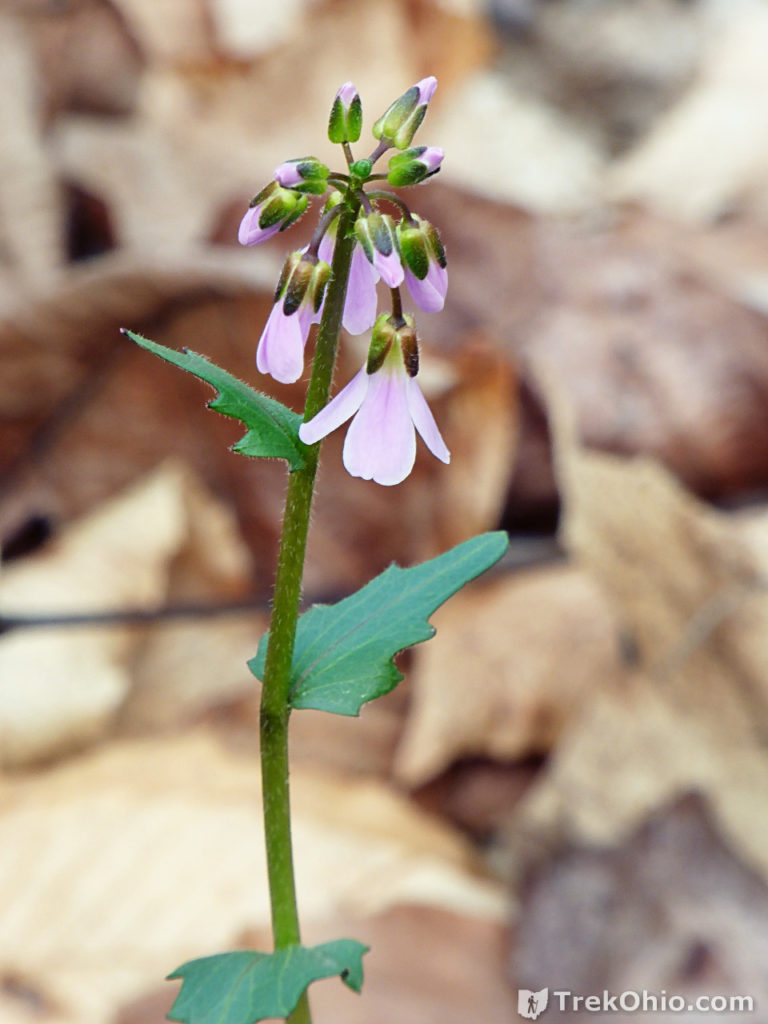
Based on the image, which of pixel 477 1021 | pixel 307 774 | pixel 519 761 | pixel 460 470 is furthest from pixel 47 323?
pixel 477 1021

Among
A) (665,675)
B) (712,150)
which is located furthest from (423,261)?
(712,150)

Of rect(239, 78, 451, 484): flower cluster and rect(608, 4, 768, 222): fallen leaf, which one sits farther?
rect(608, 4, 768, 222): fallen leaf

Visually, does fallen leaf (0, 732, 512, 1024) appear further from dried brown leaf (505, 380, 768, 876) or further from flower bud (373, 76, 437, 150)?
flower bud (373, 76, 437, 150)

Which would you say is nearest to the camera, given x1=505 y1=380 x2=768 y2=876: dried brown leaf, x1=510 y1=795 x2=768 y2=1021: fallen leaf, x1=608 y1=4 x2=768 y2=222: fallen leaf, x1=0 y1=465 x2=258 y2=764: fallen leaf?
x1=510 y1=795 x2=768 y2=1021: fallen leaf

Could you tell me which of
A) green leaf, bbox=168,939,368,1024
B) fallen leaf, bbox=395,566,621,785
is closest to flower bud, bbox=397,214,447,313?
green leaf, bbox=168,939,368,1024

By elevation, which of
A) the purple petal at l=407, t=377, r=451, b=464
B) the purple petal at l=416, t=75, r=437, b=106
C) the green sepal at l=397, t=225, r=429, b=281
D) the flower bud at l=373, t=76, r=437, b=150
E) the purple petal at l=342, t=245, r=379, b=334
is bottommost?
the purple petal at l=407, t=377, r=451, b=464

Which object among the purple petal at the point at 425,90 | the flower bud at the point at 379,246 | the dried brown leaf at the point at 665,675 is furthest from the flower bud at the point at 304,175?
the dried brown leaf at the point at 665,675

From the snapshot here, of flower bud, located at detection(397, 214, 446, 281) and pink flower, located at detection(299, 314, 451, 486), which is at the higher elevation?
flower bud, located at detection(397, 214, 446, 281)

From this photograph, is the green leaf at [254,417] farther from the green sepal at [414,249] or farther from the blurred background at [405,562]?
the blurred background at [405,562]
